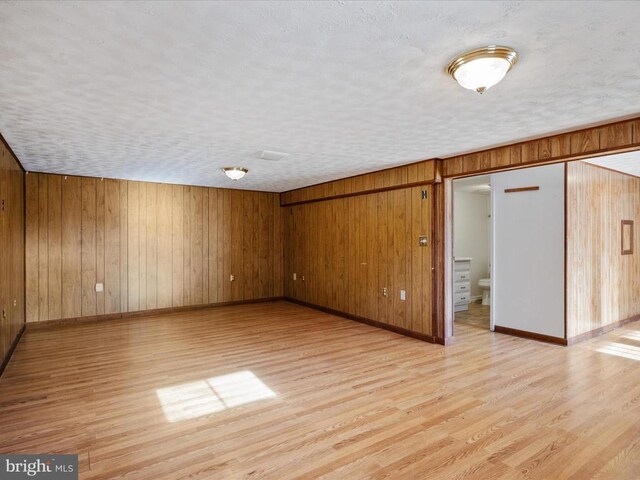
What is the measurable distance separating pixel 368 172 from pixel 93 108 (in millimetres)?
3763

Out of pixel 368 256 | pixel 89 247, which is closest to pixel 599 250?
pixel 368 256

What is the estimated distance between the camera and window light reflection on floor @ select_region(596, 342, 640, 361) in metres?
4.21

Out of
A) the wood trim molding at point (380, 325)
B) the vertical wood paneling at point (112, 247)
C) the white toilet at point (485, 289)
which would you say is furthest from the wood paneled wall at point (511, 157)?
the vertical wood paneling at point (112, 247)

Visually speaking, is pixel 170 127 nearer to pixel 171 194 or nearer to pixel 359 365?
pixel 359 365

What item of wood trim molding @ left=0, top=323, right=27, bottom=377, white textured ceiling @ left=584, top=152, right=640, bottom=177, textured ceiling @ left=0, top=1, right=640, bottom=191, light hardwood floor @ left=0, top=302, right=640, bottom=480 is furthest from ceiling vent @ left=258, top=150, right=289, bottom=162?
white textured ceiling @ left=584, top=152, right=640, bottom=177

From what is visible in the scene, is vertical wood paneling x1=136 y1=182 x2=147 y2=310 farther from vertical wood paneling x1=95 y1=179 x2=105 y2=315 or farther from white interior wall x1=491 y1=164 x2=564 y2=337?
white interior wall x1=491 y1=164 x2=564 y2=337

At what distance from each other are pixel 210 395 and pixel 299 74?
2.66 meters

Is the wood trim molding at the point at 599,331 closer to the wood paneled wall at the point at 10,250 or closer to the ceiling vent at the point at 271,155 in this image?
the ceiling vent at the point at 271,155

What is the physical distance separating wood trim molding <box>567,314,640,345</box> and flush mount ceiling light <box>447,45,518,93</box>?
3925mm

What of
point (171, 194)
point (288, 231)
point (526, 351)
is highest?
point (171, 194)

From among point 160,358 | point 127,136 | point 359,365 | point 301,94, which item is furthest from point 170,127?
point 359,365

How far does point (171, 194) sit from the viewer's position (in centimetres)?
682
